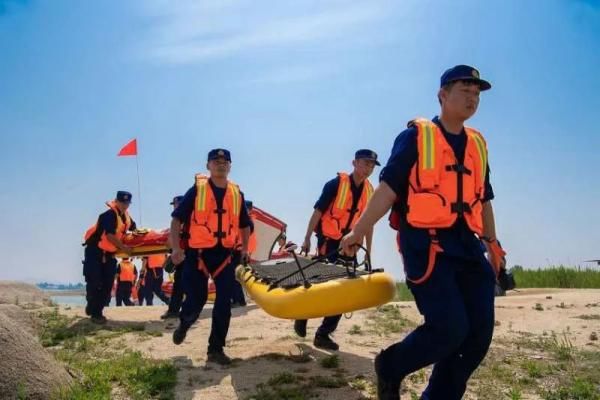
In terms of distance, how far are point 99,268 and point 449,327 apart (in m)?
7.43

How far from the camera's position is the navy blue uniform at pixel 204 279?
18.7 ft

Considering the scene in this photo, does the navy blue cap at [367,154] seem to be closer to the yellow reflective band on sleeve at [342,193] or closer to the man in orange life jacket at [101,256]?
the yellow reflective band on sleeve at [342,193]

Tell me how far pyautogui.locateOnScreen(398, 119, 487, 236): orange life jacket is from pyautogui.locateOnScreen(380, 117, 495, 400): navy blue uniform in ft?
0.19

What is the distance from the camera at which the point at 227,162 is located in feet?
20.0

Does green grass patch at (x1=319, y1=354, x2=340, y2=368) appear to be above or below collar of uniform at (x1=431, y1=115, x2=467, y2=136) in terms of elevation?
below

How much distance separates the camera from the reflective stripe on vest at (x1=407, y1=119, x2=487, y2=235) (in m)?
3.34

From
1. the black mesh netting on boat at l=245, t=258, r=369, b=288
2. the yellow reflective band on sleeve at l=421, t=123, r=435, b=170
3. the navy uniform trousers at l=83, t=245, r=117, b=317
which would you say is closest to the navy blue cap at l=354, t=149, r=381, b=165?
the black mesh netting on boat at l=245, t=258, r=369, b=288

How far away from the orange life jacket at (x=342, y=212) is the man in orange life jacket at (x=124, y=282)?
1122cm

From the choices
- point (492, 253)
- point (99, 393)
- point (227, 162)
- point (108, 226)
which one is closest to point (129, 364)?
point (99, 393)

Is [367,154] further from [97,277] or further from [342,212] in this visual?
[97,277]

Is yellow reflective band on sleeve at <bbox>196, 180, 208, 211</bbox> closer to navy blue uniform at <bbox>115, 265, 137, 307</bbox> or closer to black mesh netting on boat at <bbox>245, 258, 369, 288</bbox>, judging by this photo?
black mesh netting on boat at <bbox>245, 258, 369, 288</bbox>

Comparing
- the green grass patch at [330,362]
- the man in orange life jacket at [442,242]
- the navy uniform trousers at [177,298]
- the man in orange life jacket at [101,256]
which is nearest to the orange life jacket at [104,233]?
the man in orange life jacket at [101,256]

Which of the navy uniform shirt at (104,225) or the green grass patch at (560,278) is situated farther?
the green grass patch at (560,278)

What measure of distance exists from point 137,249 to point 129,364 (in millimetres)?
4900
